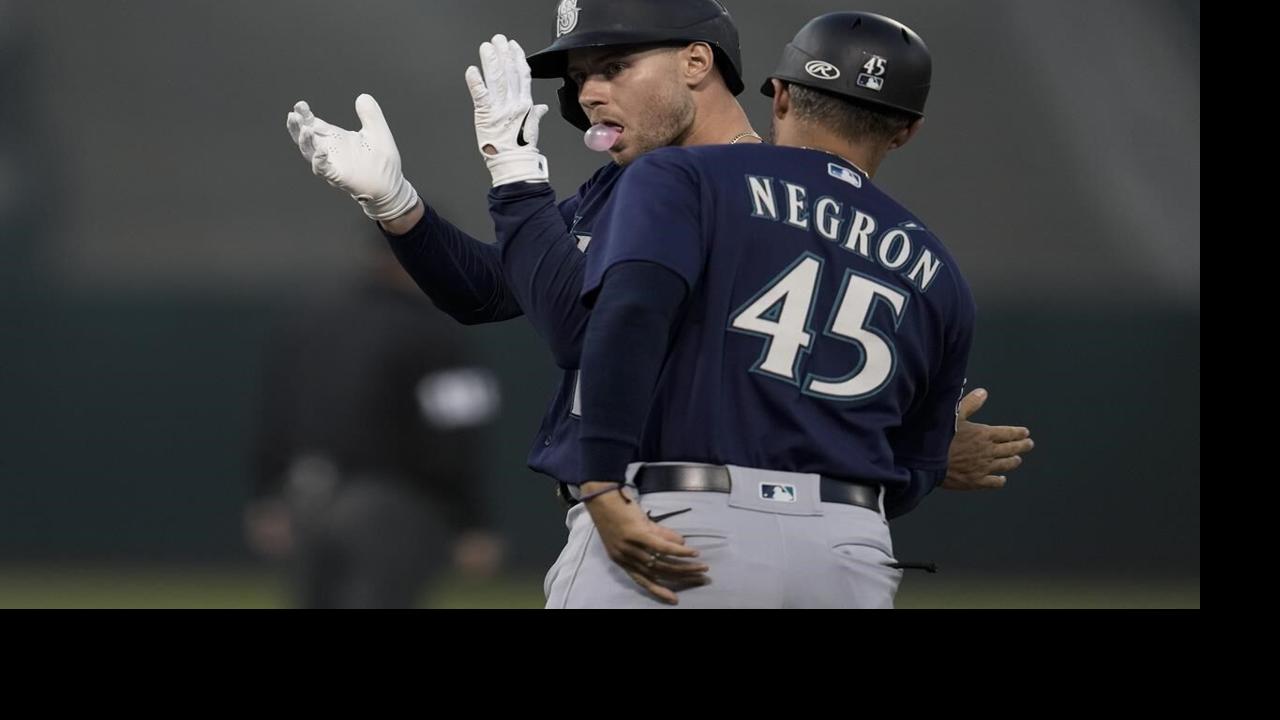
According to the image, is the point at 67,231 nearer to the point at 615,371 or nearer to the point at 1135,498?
the point at 1135,498

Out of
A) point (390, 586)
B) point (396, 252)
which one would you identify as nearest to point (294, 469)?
point (390, 586)

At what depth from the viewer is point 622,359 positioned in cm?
224

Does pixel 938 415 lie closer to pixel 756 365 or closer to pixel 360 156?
pixel 756 365

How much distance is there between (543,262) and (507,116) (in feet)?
1.05

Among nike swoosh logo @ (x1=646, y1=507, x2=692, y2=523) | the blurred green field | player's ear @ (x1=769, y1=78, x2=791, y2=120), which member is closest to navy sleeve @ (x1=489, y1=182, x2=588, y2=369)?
nike swoosh logo @ (x1=646, y1=507, x2=692, y2=523)

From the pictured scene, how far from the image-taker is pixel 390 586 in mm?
4824

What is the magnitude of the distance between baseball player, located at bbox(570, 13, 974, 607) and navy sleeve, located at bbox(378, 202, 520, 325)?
685mm

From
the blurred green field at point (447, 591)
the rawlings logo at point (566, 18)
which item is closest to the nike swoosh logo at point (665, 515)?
the rawlings logo at point (566, 18)

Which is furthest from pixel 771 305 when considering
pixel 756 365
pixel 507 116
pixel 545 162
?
pixel 507 116

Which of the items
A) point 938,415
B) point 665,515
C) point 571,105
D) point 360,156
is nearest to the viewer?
point 665,515

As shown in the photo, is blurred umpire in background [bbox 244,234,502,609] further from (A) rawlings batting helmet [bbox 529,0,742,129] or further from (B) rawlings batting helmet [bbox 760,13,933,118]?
(B) rawlings batting helmet [bbox 760,13,933,118]

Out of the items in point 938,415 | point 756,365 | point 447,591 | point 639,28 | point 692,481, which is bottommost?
point 692,481

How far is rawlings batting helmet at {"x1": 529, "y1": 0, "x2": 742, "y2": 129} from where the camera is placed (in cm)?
283

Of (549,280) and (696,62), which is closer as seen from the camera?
(549,280)
